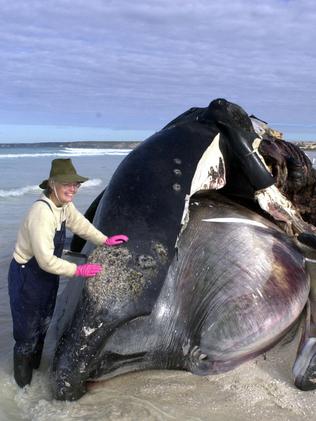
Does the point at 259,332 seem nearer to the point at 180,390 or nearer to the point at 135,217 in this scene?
the point at 180,390

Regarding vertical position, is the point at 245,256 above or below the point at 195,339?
above

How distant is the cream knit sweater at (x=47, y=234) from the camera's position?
422 cm

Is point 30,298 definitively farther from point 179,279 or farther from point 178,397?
point 178,397

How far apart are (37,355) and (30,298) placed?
58cm

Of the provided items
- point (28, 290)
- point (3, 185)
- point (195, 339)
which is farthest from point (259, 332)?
point (3, 185)

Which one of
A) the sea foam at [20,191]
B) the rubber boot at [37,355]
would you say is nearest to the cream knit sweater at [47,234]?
the rubber boot at [37,355]

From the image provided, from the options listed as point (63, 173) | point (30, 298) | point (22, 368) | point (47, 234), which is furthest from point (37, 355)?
point (63, 173)

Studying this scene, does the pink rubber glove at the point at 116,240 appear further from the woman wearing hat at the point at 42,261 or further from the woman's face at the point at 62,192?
the woman's face at the point at 62,192

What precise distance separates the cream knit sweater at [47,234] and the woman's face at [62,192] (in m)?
0.05

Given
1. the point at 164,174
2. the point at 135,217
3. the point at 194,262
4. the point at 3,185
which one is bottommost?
the point at 3,185

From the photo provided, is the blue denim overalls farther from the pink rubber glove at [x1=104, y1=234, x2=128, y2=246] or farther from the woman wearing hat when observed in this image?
the pink rubber glove at [x1=104, y1=234, x2=128, y2=246]

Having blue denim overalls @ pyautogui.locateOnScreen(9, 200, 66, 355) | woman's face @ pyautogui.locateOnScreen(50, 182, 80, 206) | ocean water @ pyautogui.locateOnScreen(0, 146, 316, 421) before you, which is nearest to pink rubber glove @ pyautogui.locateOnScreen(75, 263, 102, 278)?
blue denim overalls @ pyautogui.locateOnScreen(9, 200, 66, 355)

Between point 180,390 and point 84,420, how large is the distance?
807 millimetres

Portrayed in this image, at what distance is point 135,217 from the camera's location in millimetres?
4582
